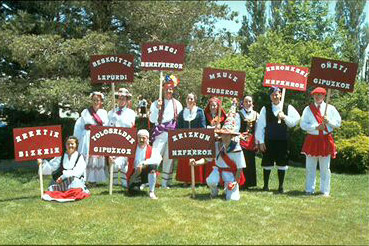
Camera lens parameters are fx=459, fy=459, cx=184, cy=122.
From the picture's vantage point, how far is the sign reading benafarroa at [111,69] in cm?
811

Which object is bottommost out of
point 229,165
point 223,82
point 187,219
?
point 187,219

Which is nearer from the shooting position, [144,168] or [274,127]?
[144,168]

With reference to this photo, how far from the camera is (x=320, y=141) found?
741 cm

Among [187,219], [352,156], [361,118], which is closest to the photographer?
[187,219]

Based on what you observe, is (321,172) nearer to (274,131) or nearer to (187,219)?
(274,131)

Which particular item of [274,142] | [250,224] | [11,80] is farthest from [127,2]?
[250,224]

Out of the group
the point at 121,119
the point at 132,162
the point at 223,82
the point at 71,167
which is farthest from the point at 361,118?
the point at 71,167

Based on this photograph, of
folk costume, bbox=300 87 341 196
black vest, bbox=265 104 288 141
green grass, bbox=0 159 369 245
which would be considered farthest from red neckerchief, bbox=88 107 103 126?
folk costume, bbox=300 87 341 196

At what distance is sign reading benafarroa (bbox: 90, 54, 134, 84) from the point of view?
8109 mm

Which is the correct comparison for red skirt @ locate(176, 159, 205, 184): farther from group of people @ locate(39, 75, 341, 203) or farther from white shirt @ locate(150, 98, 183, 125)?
white shirt @ locate(150, 98, 183, 125)

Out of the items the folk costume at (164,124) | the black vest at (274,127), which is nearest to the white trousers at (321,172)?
the black vest at (274,127)

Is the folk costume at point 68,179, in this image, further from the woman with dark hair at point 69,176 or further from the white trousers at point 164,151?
the white trousers at point 164,151

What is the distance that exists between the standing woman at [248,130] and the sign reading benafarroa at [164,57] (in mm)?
1386

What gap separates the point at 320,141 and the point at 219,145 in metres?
1.64
